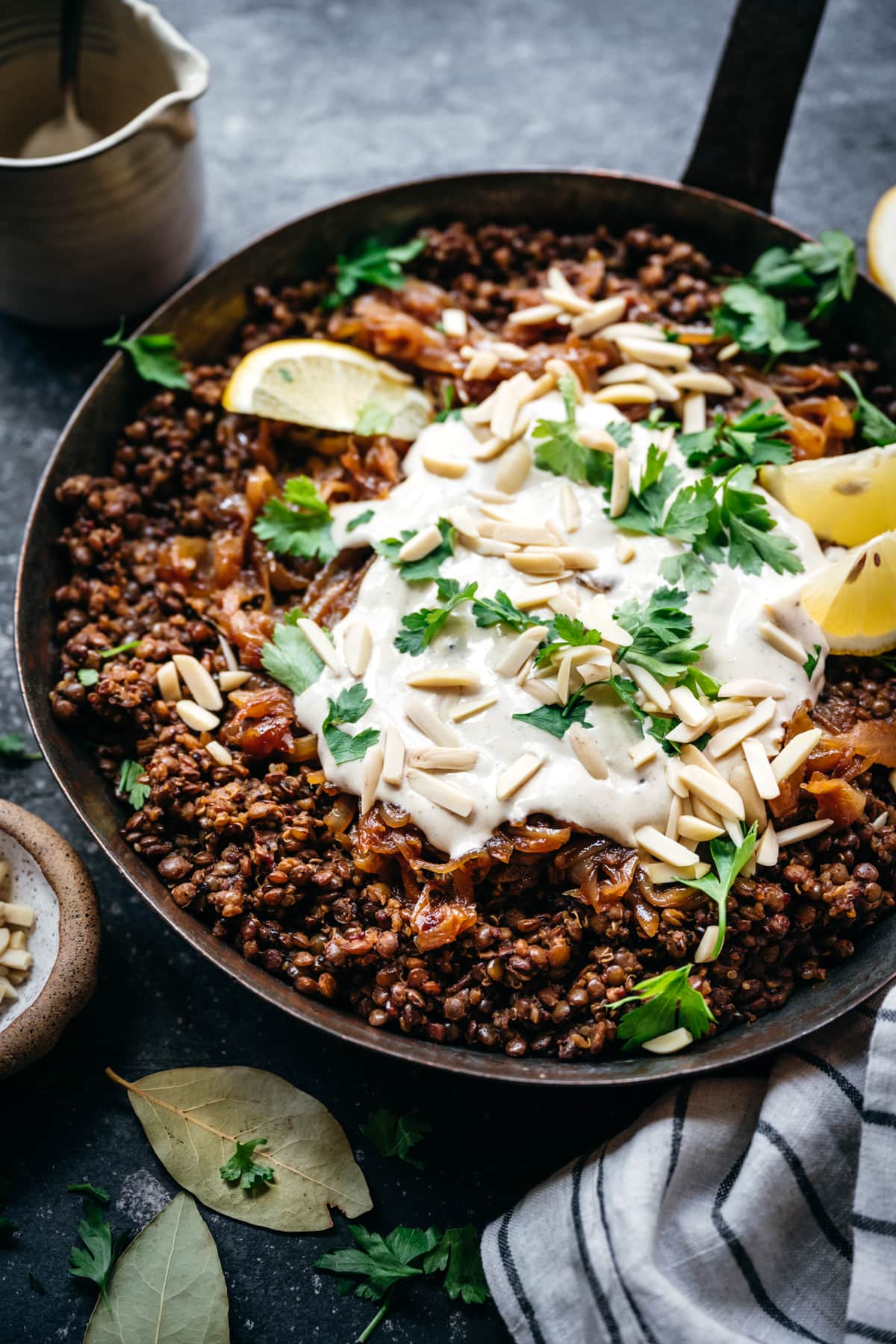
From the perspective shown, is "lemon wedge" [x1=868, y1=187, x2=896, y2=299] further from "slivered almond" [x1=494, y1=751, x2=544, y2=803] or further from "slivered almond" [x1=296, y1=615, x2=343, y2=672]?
"slivered almond" [x1=296, y1=615, x2=343, y2=672]

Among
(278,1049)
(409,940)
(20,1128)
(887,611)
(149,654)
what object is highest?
(887,611)

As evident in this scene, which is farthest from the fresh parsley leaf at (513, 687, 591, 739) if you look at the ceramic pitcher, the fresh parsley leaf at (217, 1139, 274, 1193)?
the ceramic pitcher

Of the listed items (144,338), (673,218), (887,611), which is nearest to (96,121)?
(144,338)

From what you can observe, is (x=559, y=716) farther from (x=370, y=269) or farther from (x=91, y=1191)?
(x=91, y=1191)

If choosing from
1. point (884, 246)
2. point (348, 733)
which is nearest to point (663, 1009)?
point (348, 733)

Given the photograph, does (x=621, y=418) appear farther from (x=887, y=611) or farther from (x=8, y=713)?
(x=8, y=713)

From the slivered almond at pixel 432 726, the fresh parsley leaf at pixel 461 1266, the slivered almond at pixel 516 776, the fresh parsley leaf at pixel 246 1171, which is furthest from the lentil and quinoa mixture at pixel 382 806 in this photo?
the fresh parsley leaf at pixel 461 1266
